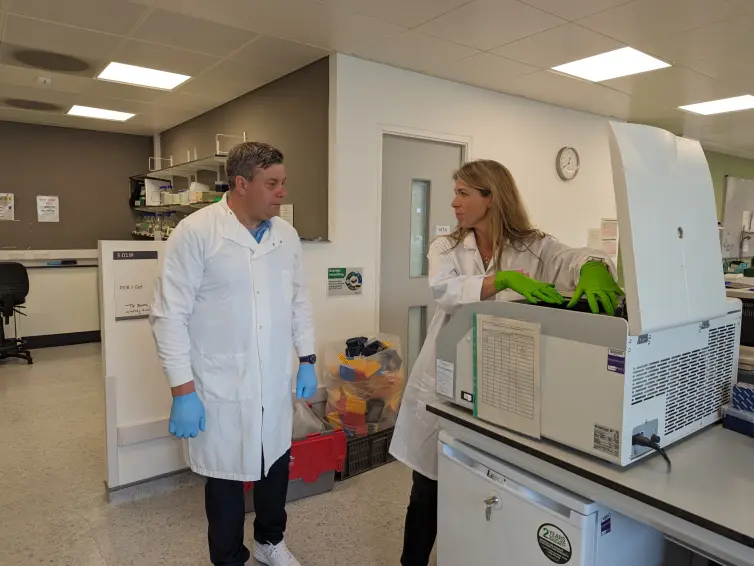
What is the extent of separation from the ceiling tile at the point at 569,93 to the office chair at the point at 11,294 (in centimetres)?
472

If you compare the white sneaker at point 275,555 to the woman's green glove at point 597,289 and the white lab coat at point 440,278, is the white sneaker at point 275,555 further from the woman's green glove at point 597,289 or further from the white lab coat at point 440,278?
the woman's green glove at point 597,289

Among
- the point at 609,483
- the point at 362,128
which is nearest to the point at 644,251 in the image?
the point at 609,483

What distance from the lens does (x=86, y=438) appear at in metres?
3.29

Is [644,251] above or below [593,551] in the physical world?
above

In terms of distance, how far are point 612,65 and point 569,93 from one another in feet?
2.23

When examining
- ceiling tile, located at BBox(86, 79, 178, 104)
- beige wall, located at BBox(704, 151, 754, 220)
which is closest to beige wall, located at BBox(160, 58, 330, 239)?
ceiling tile, located at BBox(86, 79, 178, 104)

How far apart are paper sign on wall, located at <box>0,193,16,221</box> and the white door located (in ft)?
15.1

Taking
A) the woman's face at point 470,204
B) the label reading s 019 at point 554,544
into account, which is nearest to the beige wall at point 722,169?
the woman's face at point 470,204

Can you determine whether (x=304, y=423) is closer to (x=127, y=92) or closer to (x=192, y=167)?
(x=192, y=167)

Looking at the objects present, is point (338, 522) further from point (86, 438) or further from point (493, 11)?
point (493, 11)

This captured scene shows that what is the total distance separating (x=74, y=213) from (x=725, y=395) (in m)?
6.59

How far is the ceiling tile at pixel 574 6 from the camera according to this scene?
8.11ft

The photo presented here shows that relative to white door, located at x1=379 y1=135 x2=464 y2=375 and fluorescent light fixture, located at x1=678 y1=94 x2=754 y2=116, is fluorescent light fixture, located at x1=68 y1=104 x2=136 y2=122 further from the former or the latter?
fluorescent light fixture, located at x1=678 y1=94 x2=754 y2=116

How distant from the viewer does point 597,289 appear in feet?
4.21
